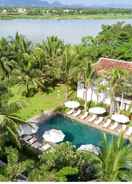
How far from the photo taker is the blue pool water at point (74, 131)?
2062 cm

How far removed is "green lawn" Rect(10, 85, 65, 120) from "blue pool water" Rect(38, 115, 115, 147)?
1.59m

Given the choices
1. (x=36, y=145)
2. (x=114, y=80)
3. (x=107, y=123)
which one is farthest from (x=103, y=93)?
(x=36, y=145)

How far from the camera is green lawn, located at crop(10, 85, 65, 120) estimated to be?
24438mm

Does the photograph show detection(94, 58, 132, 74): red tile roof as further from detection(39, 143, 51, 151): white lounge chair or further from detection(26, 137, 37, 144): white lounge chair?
detection(39, 143, 51, 151): white lounge chair

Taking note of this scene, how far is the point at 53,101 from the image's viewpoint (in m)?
26.8

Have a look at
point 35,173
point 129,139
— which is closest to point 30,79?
point 129,139

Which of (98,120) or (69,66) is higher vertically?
(69,66)

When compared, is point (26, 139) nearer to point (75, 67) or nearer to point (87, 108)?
point (87, 108)

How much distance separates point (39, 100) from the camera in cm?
2678

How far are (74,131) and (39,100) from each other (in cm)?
585

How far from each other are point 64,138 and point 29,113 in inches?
188

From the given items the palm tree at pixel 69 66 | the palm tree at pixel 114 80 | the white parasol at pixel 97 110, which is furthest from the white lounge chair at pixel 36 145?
the palm tree at pixel 69 66

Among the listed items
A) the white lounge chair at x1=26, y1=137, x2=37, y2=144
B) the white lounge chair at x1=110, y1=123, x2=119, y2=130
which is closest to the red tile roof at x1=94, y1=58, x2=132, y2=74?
the white lounge chair at x1=110, y1=123, x2=119, y2=130

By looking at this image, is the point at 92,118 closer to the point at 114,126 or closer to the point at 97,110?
the point at 97,110
